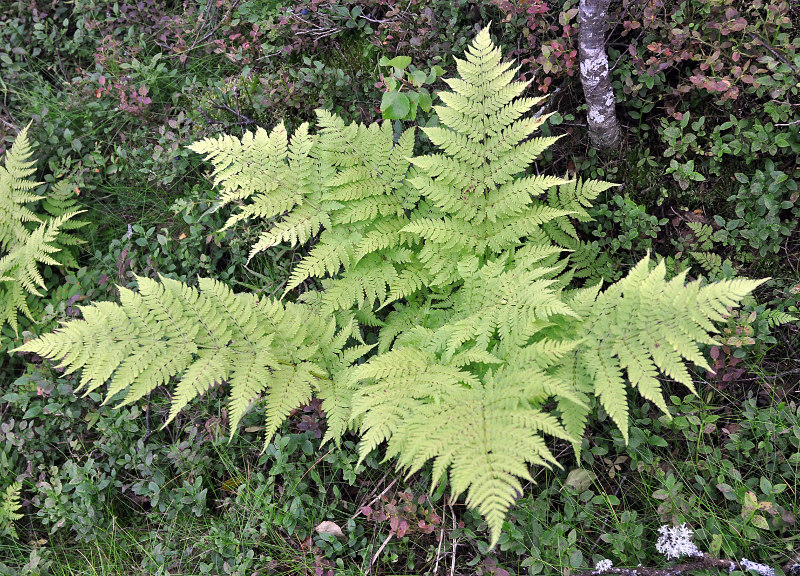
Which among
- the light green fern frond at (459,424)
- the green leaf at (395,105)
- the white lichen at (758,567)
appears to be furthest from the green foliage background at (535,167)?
the light green fern frond at (459,424)

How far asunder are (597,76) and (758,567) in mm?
2894

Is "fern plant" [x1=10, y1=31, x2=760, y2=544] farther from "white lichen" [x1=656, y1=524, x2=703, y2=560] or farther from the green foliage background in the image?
"white lichen" [x1=656, y1=524, x2=703, y2=560]

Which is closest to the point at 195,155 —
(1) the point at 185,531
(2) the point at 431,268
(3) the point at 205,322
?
(3) the point at 205,322

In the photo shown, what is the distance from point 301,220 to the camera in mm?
3906

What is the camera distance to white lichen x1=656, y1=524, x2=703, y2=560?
2984mm

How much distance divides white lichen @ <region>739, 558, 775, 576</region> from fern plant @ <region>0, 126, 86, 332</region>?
515 cm

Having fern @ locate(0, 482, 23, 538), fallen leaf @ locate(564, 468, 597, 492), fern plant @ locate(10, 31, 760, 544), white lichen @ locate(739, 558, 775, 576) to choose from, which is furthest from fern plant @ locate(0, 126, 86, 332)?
white lichen @ locate(739, 558, 775, 576)

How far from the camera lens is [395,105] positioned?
158 inches

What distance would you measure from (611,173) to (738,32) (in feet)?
Result: 3.79

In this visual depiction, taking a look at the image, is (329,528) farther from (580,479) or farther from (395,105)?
(395,105)

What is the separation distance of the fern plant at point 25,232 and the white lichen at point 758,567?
515 cm

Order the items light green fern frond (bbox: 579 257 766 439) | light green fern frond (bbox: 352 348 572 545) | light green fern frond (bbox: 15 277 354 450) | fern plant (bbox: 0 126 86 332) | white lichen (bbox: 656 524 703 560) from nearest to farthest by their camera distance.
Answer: light green fern frond (bbox: 352 348 572 545) < light green fern frond (bbox: 579 257 766 439) < white lichen (bbox: 656 524 703 560) < light green fern frond (bbox: 15 277 354 450) < fern plant (bbox: 0 126 86 332)

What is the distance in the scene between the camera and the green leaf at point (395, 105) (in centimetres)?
400

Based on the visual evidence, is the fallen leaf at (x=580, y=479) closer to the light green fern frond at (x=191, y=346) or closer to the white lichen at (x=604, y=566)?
the white lichen at (x=604, y=566)
